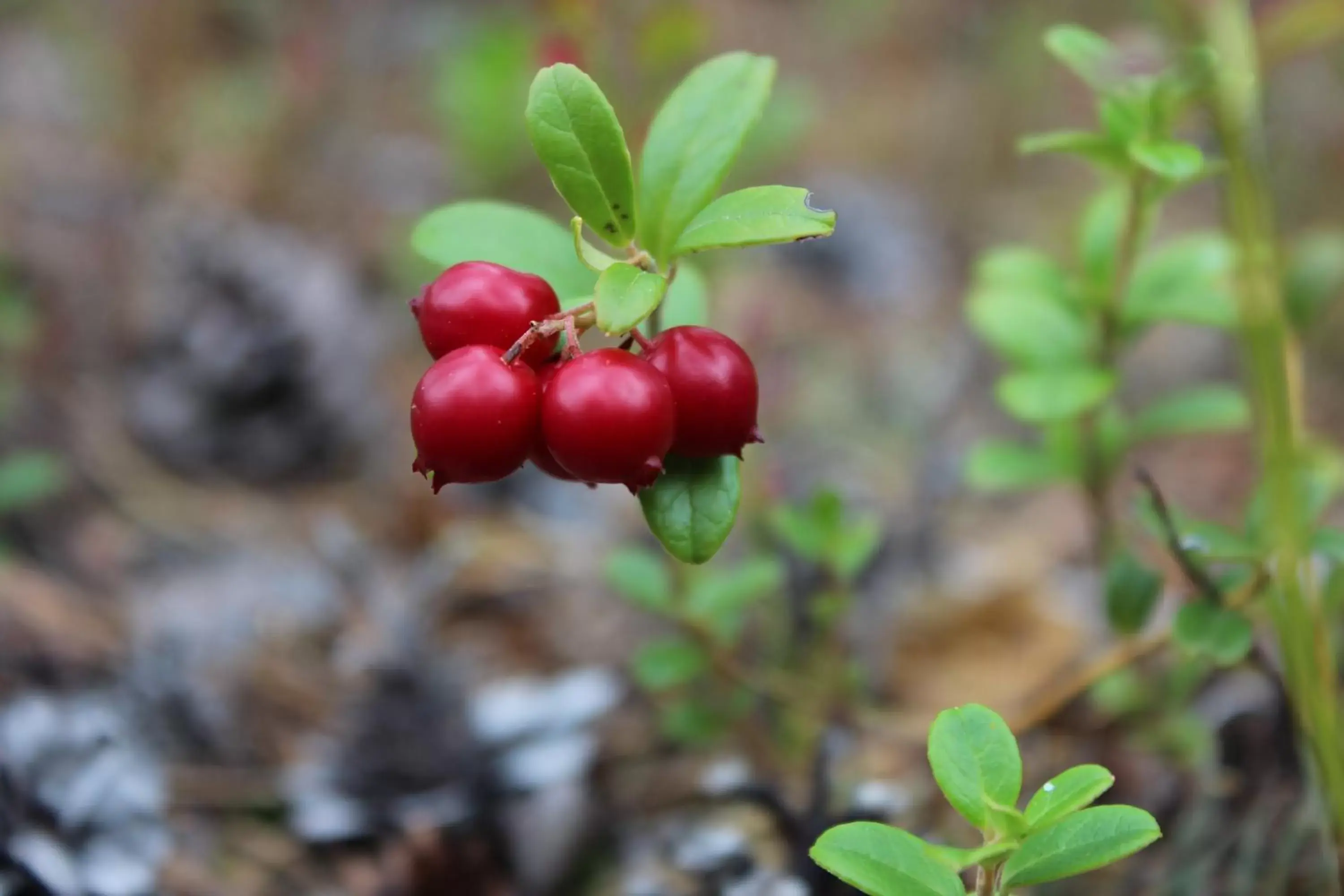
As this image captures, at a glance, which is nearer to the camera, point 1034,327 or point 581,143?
point 581,143

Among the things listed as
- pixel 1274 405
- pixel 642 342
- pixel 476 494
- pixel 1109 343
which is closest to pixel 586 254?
pixel 642 342

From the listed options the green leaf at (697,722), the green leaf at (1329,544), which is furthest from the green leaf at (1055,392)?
the green leaf at (697,722)

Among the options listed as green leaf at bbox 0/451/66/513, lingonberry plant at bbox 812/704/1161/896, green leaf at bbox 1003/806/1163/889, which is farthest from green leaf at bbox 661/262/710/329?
green leaf at bbox 0/451/66/513

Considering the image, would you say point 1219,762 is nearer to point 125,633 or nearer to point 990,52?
point 125,633

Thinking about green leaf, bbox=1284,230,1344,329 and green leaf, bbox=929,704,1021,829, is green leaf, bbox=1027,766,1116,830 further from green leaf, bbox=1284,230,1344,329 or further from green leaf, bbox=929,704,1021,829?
green leaf, bbox=1284,230,1344,329

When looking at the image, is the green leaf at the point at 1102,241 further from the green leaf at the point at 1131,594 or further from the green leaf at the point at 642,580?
the green leaf at the point at 642,580

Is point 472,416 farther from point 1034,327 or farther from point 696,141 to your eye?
point 1034,327
